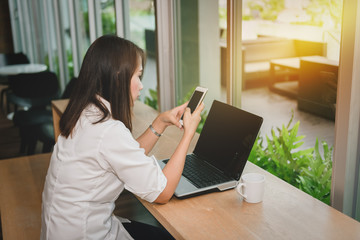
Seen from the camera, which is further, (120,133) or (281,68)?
(281,68)

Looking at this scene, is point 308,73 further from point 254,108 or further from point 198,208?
point 198,208

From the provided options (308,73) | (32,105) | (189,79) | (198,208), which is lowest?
(32,105)

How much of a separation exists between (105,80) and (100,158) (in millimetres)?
270

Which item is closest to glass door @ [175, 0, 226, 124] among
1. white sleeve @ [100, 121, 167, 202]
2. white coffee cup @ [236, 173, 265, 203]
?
white coffee cup @ [236, 173, 265, 203]

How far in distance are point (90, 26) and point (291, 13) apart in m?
3.00

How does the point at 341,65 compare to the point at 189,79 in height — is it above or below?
above

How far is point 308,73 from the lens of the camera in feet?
6.31

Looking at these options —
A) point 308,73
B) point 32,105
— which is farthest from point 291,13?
point 32,105

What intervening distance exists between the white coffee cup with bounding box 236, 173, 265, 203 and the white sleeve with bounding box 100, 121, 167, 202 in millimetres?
295

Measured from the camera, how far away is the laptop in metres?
1.54

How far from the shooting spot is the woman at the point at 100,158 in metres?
1.33

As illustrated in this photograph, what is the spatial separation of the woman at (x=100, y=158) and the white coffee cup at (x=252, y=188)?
0.75 feet

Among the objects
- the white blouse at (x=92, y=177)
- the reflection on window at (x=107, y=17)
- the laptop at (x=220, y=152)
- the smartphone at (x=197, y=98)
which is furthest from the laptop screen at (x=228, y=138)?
the reflection on window at (x=107, y=17)

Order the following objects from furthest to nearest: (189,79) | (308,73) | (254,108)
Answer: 1. (189,79)
2. (254,108)
3. (308,73)
